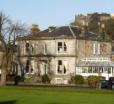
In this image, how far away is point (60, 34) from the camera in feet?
326

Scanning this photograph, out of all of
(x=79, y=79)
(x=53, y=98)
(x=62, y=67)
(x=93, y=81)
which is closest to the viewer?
(x=53, y=98)

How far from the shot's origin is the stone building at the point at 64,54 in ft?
314

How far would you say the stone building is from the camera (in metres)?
95.6

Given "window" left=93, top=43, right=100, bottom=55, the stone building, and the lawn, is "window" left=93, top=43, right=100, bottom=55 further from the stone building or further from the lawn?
the lawn

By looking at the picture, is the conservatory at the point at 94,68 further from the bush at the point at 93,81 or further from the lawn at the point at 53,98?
the lawn at the point at 53,98

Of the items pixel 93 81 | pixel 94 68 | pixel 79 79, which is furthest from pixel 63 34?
pixel 93 81

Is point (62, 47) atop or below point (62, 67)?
atop

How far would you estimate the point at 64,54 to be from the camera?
9669cm

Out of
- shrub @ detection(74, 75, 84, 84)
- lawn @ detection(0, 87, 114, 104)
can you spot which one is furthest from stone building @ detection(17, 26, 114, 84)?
lawn @ detection(0, 87, 114, 104)

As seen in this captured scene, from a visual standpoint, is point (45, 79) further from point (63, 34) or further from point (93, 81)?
point (93, 81)

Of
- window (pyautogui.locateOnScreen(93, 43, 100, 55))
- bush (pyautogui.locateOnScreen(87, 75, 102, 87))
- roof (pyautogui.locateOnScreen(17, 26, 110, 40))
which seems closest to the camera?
bush (pyautogui.locateOnScreen(87, 75, 102, 87))

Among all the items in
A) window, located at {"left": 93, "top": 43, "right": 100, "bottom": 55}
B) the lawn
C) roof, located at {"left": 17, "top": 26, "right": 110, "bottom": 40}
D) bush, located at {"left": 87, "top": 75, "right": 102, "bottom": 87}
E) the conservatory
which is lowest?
the lawn

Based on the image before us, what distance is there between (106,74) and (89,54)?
6545mm

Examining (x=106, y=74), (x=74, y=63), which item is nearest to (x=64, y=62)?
(x=74, y=63)
